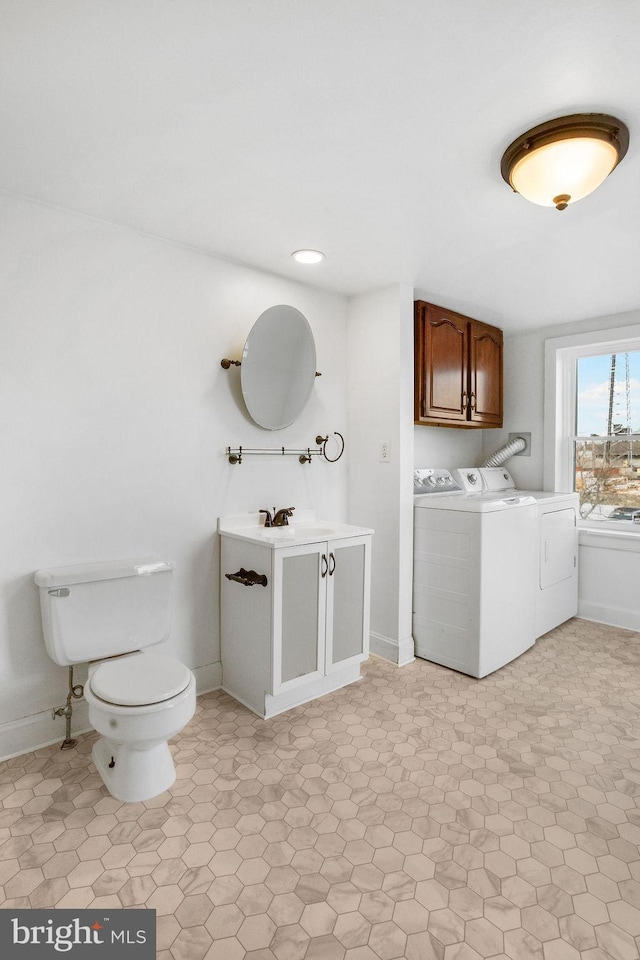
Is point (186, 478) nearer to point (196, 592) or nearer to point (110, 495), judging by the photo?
point (110, 495)

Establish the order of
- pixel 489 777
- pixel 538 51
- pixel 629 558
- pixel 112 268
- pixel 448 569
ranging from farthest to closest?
pixel 629 558 → pixel 448 569 → pixel 112 268 → pixel 489 777 → pixel 538 51

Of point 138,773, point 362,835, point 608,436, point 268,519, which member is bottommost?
point 362,835

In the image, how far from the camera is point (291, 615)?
7.75 feet

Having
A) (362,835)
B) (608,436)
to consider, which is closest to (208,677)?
(362,835)

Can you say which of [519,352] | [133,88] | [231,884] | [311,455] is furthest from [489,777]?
[519,352]

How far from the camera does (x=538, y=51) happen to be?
4.14 ft

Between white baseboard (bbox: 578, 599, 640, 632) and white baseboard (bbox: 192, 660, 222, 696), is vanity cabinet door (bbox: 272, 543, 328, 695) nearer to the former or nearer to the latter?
white baseboard (bbox: 192, 660, 222, 696)

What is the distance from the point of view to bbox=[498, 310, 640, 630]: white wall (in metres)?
3.60

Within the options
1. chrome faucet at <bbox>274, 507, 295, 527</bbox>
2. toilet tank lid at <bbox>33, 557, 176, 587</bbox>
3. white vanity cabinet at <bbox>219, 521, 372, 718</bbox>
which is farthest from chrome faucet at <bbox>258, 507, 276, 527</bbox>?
toilet tank lid at <bbox>33, 557, 176, 587</bbox>

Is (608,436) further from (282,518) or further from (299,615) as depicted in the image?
(299,615)

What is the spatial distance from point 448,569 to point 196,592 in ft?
4.66

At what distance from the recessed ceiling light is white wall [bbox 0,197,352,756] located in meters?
0.28

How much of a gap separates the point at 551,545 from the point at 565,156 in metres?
2.50

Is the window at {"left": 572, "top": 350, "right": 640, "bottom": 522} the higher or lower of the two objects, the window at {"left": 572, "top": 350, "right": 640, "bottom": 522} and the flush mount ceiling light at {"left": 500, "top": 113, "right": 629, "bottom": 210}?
the lower
